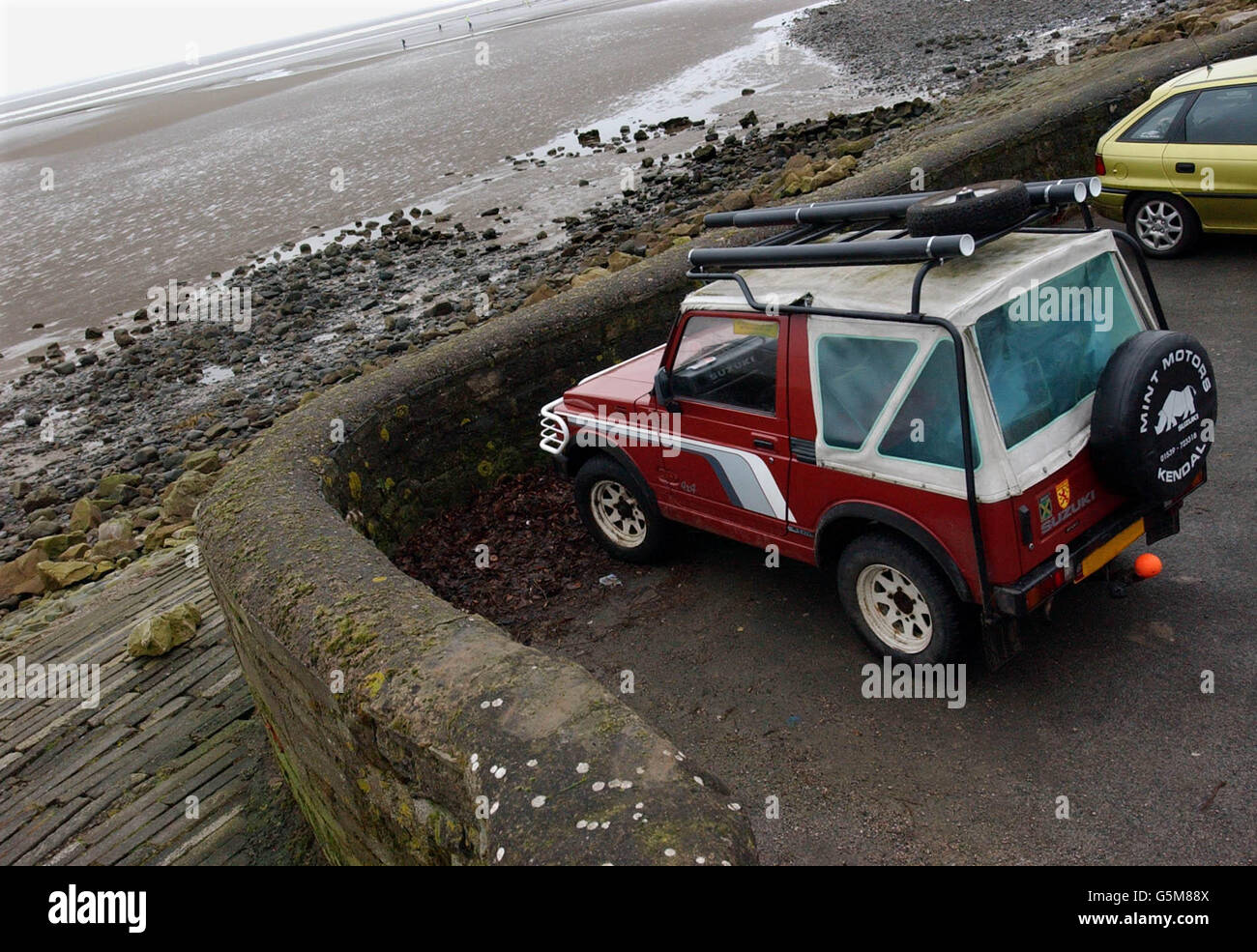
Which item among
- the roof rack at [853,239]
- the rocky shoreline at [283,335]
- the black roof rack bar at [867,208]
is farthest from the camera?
the rocky shoreline at [283,335]

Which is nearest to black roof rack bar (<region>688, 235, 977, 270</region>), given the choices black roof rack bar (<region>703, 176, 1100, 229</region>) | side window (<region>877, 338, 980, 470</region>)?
side window (<region>877, 338, 980, 470</region>)

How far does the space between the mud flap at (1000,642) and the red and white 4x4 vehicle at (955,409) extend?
11 millimetres

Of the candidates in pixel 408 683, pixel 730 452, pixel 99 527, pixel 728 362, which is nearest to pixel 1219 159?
pixel 728 362

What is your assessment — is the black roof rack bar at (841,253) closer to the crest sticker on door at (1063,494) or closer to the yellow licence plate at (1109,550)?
the crest sticker on door at (1063,494)

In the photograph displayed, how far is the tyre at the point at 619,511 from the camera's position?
22.5 feet

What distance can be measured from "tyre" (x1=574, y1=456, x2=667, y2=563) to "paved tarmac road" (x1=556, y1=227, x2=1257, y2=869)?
29 centimetres

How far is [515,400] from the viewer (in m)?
8.33

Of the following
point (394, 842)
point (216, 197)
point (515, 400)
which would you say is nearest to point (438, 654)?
point (394, 842)

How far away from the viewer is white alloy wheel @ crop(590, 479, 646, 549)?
708 centimetres

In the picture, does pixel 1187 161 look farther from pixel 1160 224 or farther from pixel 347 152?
pixel 347 152

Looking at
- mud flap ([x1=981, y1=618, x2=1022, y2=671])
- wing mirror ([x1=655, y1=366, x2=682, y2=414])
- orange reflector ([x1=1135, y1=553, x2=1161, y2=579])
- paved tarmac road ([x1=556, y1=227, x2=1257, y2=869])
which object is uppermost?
wing mirror ([x1=655, y1=366, x2=682, y2=414])

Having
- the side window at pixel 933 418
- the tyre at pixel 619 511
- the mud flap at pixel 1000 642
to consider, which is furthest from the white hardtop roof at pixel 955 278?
the tyre at pixel 619 511

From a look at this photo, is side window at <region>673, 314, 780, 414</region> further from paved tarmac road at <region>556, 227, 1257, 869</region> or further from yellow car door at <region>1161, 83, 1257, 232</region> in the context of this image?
yellow car door at <region>1161, 83, 1257, 232</region>

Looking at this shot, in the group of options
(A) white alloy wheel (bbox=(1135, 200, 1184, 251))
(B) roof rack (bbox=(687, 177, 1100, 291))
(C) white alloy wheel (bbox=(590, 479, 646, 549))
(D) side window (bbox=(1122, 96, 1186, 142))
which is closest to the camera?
(B) roof rack (bbox=(687, 177, 1100, 291))
